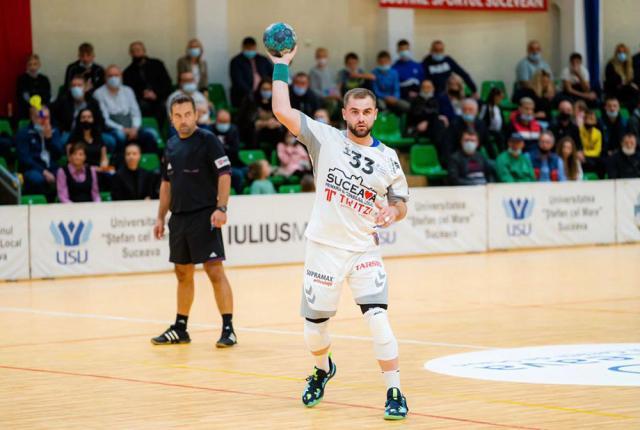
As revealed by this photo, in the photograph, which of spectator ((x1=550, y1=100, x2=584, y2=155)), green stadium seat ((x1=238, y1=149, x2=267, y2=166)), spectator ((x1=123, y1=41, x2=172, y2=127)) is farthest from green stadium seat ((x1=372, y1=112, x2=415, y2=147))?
spectator ((x1=123, y1=41, x2=172, y2=127))

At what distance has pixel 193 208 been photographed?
1109cm

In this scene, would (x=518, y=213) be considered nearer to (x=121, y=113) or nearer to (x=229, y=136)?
(x=229, y=136)

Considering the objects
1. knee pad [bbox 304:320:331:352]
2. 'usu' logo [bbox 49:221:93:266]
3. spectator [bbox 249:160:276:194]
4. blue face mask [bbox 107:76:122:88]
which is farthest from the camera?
blue face mask [bbox 107:76:122:88]

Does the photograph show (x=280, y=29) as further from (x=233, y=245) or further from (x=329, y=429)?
(x=233, y=245)

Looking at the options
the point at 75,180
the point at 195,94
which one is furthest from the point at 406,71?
the point at 75,180

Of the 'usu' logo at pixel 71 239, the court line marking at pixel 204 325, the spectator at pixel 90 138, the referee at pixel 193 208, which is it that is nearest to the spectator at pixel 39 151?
the spectator at pixel 90 138

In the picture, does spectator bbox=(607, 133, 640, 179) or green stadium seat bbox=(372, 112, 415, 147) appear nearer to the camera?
green stadium seat bbox=(372, 112, 415, 147)

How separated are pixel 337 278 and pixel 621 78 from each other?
71.9 feet

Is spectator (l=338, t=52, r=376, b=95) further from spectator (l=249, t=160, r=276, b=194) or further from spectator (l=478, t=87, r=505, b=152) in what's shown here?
spectator (l=249, t=160, r=276, b=194)

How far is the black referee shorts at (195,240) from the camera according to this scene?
1098 centimetres

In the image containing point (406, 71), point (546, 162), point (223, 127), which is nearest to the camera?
point (223, 127)

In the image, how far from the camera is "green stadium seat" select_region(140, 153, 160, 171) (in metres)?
20.5

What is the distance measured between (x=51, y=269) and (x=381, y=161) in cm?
1069

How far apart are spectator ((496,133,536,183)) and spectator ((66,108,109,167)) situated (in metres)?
7.67
